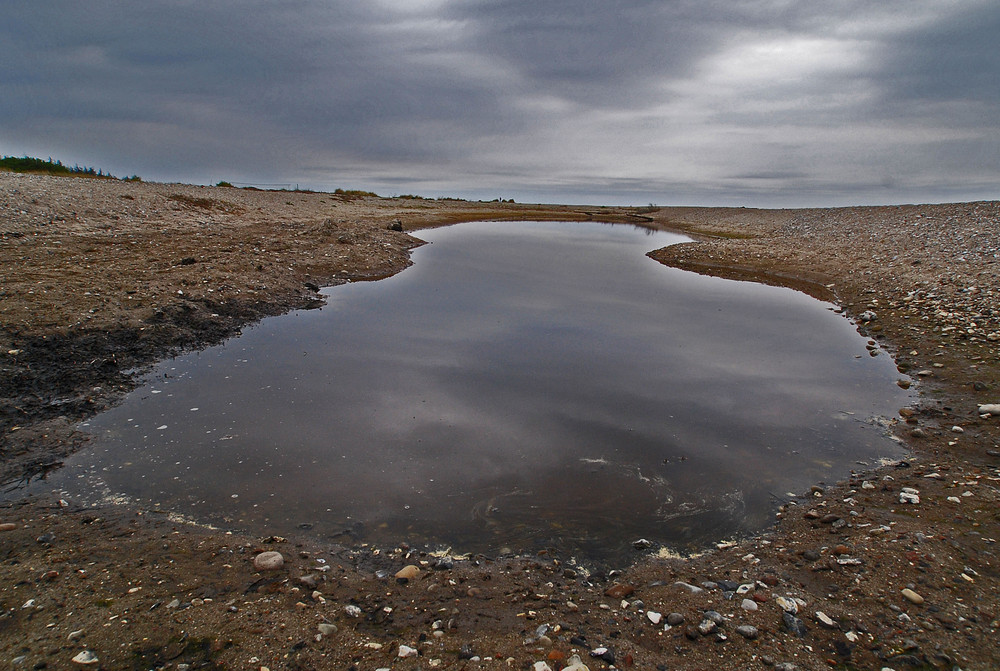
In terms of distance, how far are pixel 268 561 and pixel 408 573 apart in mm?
1428

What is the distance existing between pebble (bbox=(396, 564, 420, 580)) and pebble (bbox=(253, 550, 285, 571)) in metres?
1.20

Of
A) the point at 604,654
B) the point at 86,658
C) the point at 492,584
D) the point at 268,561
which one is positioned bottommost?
the point at 492,584

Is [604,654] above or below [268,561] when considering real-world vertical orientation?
above

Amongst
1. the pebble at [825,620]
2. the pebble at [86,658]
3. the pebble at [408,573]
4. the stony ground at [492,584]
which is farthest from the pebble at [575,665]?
the pebble at [86,658]

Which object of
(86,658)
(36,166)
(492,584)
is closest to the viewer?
(86,658)

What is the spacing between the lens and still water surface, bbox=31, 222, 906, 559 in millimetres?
5914

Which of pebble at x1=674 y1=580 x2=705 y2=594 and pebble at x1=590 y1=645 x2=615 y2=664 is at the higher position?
pebble at x1=590 y1=645 x2=615 y2=664

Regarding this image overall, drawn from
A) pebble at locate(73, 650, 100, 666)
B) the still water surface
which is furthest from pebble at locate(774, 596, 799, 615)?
pebble at locate(73, 650, 100, 666)

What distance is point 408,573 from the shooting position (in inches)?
191

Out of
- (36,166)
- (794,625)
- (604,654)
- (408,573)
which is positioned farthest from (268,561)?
(36,166)

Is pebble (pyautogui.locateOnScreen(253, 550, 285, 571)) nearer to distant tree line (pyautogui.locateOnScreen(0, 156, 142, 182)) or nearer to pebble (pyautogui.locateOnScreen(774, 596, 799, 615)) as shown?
pebble (pyautogui.locateOnScreen(774, 596, 799, 615))

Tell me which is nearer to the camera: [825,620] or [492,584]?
[825,620]

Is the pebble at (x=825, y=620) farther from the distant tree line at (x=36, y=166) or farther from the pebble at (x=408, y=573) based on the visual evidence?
the distant tree line at (x=36, y=166)

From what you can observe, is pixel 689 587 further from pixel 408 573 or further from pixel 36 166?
pixel 36 166
